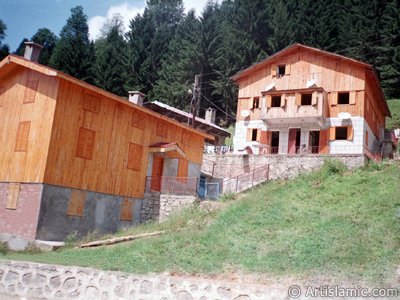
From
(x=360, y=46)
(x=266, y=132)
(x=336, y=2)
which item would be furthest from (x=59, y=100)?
(x=336, y=2)

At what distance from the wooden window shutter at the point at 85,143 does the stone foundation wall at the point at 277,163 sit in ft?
38.4

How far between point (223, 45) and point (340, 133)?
27.5 meters

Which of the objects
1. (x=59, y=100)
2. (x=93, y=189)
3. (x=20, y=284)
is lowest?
(x=20, y=284)

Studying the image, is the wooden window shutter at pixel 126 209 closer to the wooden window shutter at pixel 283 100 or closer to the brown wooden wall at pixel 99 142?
the brown wooden wall at pixel 99 142

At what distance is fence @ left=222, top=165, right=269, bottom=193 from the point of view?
Answer: 24.5 metres

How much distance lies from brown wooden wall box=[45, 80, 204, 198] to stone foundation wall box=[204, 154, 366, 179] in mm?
7420

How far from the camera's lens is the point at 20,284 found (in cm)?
1202

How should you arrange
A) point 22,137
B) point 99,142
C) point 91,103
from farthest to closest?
point 99,142 → point 91,103 → point 22,137

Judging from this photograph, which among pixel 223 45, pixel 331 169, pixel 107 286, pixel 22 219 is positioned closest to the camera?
pixel 107 286

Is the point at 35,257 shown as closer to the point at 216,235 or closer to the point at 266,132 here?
the point at 216,235

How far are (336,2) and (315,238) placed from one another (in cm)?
5260

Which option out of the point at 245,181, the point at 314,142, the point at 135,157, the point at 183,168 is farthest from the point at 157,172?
the point at 314,142

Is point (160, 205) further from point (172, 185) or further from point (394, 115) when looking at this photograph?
point (394, 115)

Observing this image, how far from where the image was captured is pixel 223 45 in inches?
2147
